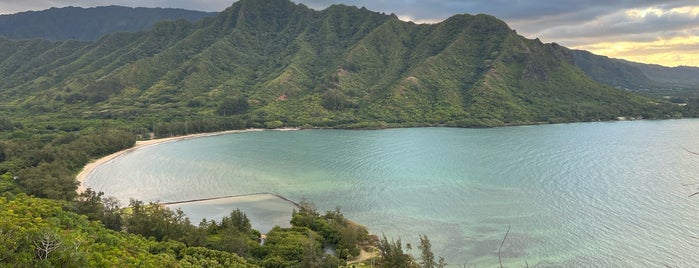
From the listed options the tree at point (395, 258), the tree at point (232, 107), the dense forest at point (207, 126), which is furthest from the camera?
the tree at point (232, 107)

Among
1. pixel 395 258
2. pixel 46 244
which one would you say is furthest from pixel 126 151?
pixel 395 258

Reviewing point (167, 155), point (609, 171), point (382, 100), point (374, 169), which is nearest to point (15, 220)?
point (374, 169)

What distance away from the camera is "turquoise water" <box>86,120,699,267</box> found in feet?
151

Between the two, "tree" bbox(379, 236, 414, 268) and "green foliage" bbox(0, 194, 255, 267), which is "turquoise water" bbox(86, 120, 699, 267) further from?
"green foliage" bbox(0, 194, 255, 267)

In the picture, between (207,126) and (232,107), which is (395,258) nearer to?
(207,126)

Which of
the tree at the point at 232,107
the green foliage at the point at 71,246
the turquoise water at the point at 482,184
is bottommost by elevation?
the turquoise water at the point at 482,184

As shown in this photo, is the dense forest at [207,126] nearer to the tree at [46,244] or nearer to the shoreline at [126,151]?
the tree at [46,244]

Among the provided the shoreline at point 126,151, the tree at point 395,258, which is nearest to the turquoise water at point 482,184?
the shoreline at point 126,151

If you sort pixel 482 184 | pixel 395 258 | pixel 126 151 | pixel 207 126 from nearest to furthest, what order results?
pixel 395 258
pixel 482 184
pixel 126 151
pixel 207 126

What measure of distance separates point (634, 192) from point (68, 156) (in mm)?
101410

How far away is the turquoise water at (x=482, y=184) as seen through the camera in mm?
46000

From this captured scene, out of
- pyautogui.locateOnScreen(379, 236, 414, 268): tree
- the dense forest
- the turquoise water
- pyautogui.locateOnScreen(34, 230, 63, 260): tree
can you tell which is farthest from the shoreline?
pyautogui.locateOnScreen(379, 236, 414, 268): tree

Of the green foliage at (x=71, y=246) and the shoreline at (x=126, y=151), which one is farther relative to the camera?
the shoreline at (x=126, y=151)

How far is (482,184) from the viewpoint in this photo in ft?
240
